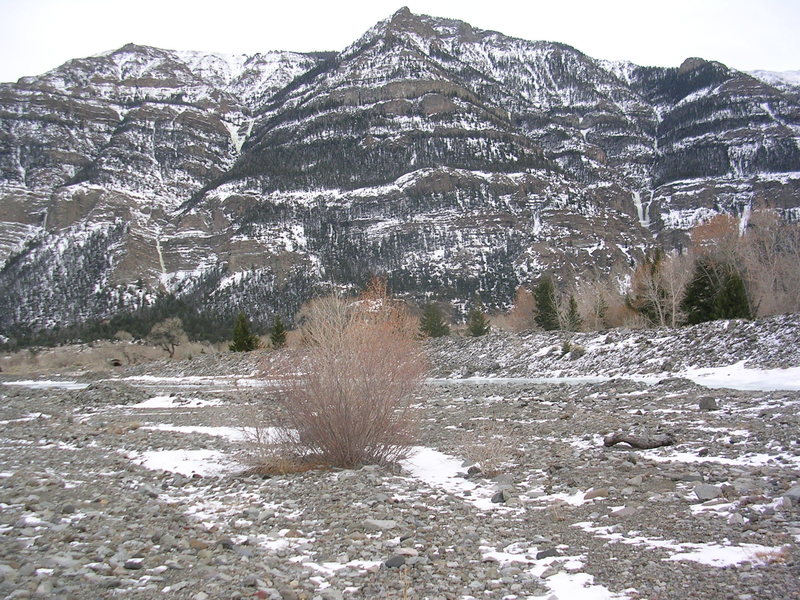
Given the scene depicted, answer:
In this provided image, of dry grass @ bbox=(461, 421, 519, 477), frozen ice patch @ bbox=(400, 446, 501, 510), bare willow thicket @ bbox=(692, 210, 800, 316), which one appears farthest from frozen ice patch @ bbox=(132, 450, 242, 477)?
bare willow thicket @ bbox=(692, 210, 800, 316)

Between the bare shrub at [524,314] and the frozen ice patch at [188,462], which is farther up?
the frozen ice patch at [188,462]

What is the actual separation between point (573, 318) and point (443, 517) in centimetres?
5426

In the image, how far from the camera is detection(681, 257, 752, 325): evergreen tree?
39.9 m

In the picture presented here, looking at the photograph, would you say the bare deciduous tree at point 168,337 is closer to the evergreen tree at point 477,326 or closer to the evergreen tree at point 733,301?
the evergreen tree at point 477,326

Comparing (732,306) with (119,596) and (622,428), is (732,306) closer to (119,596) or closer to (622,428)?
(622,428)

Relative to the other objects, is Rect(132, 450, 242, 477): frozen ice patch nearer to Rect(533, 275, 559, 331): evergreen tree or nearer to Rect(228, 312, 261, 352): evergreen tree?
Rect(533, 275, 559, 331): evergreen tree

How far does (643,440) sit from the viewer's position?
40.7 feet

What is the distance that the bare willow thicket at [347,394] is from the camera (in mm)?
12094

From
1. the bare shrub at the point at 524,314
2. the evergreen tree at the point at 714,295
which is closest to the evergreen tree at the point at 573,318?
the evergreen tree at the point at 714,295

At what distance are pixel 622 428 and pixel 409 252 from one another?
608ft

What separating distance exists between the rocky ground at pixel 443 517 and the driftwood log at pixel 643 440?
24 cm

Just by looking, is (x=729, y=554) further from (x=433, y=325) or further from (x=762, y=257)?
(x=433, y=325)

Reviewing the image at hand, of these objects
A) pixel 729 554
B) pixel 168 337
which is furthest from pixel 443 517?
pixel 168 337

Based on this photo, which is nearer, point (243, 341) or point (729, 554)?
point (729, 554)
